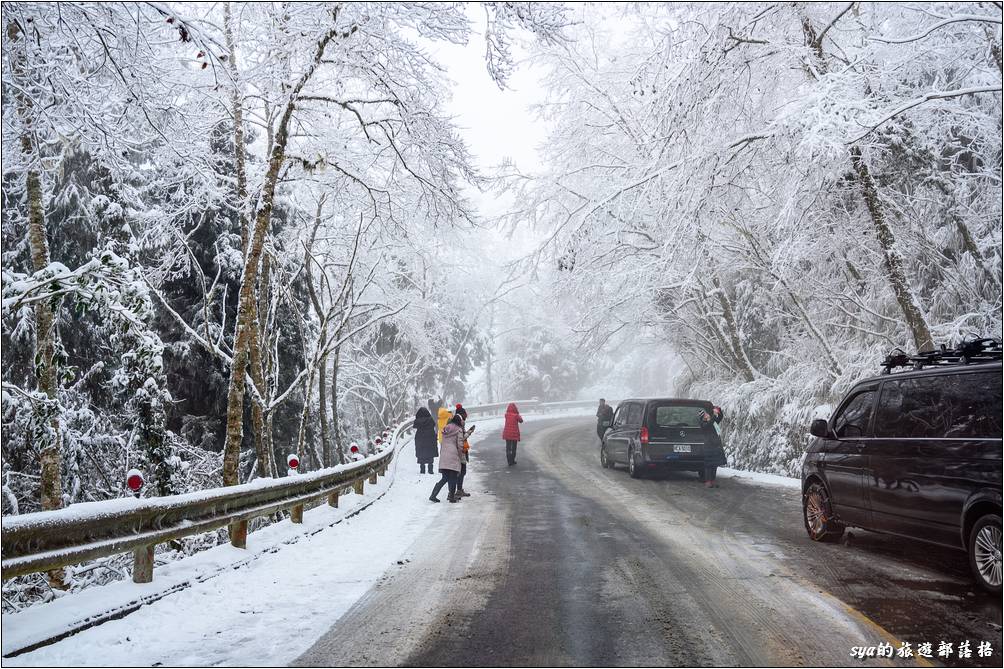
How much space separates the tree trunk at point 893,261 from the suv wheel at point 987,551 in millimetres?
6890

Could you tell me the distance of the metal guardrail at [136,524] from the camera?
468 cm

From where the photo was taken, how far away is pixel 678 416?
16.0 m

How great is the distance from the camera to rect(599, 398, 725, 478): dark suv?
50.8 ft

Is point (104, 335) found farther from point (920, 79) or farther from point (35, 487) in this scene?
point (920, 79)

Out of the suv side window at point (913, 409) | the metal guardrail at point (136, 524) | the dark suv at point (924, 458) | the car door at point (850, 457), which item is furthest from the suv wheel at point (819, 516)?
the metal guardrail at point (136, 524)

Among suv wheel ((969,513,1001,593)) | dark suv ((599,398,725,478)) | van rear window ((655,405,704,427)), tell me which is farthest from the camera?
van rear window ((655,405,704,427))

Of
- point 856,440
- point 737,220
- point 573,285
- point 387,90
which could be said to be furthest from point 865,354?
point 387,90

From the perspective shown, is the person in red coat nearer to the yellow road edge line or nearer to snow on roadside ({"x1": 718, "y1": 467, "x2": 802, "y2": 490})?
snow on roadside ({"x1": 718, "y1": 467, "x2": 802, "y2": 490})

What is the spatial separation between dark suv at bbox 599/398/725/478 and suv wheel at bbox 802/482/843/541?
6.56 meters

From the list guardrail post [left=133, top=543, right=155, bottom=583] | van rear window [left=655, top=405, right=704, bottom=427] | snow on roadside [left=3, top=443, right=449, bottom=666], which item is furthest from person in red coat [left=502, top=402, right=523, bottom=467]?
guardrail post [left=133, top=543, right=155, bottom=583]

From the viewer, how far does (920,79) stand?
1248 cm

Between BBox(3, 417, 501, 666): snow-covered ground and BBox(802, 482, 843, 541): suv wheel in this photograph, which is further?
BBox(802, 482, 843, 541): suv wheel

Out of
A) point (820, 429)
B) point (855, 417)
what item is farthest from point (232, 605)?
point (855, 417)

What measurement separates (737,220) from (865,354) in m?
4.00
